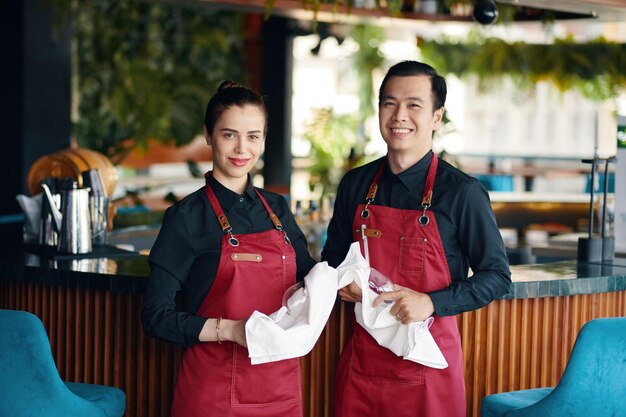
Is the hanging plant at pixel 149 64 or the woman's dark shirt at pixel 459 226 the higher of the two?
the hanging plant at pixel 149 64

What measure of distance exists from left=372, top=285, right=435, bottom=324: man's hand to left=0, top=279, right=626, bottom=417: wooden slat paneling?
1.74ft

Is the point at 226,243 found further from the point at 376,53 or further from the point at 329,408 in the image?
the point at 376,53

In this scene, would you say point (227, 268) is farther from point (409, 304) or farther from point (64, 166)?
point (64, 166)

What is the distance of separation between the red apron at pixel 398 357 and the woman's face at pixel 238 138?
389mm

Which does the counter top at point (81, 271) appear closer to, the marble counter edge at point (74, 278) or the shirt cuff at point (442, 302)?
the marble counter edge at point (74, 278)

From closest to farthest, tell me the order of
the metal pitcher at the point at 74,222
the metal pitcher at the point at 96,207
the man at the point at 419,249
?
1. the man at the point at 419,249
2. the metal pitcher at the point at 74,222
3. the metal pitcher at the point at 96,207

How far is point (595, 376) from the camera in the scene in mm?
2393

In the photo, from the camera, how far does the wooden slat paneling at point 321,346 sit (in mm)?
3014

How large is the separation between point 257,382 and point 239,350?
9 cm

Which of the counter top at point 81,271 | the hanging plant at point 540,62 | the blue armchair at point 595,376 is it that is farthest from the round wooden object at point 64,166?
the hanging plant at point 540,62

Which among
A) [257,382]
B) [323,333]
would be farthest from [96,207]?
[257,382]

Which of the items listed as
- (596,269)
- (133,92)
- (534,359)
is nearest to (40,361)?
(534,359)

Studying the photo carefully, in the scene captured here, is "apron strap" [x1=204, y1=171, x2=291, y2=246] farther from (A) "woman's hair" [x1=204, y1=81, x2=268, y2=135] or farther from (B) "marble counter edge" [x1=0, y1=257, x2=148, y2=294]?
(B) "marble counter edge" [x1=0, y1=257, x2=148, y2=294]

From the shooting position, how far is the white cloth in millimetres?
2273
